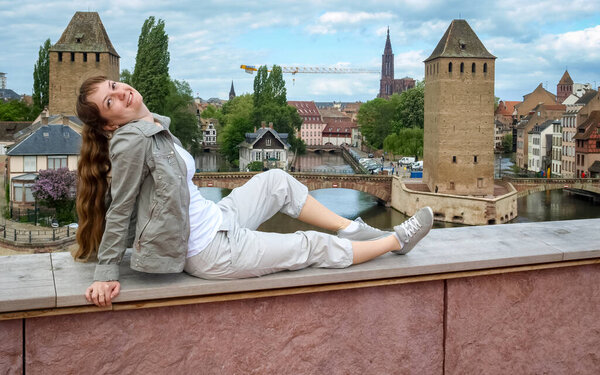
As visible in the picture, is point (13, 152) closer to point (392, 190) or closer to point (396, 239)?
point (392, 190)

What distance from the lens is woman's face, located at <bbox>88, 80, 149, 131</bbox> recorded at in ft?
6.72

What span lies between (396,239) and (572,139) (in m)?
37.8

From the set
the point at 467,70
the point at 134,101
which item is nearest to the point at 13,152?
the point at 467,70

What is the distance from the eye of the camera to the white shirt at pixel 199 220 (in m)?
1.97

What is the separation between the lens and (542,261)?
7.19 feet

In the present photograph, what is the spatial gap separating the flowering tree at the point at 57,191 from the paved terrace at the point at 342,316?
64.5 feet

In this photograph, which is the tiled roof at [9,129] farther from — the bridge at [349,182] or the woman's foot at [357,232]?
the woman's foot at [357,232]

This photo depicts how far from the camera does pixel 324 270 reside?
6.61 ft

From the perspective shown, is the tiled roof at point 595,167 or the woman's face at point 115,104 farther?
the tiled roof at point 595,167

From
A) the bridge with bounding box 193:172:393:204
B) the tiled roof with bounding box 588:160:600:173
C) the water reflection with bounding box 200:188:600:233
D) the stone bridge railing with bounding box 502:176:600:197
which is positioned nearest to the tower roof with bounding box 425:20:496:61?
the stone bridge railing with bounding box 502:176:600:197

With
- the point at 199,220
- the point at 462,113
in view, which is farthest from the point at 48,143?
the point at 199,220

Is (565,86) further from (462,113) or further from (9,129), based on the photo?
(9,129)

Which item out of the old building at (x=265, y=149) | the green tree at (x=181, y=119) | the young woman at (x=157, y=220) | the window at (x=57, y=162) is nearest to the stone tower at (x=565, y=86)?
the old building at (x=265, y=149)

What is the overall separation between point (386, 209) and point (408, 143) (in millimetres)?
10402
